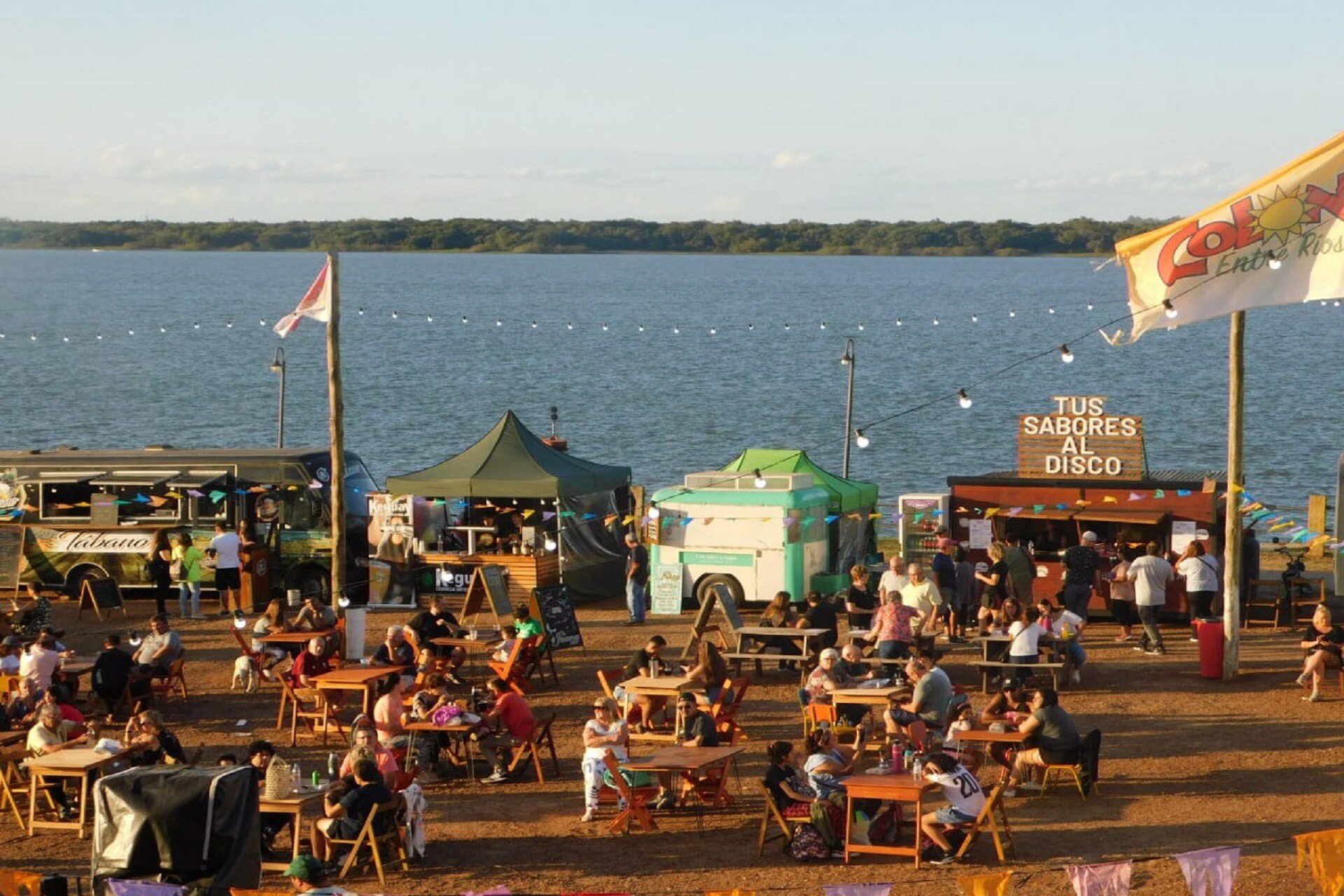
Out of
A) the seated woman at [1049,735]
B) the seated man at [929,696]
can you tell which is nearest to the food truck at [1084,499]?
the seated man at [929,696]

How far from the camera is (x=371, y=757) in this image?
43.1ft

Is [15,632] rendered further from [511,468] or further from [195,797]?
[195,797]

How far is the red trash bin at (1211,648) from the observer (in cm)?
1958

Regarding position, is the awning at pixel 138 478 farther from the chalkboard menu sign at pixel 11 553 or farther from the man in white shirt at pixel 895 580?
the man in white shirt at pixel 895 580

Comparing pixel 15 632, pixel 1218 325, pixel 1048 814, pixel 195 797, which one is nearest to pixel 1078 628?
pixel 1048 814

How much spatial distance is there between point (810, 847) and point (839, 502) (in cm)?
1218

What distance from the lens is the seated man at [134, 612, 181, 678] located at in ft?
61.7

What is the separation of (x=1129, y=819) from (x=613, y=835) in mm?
4098

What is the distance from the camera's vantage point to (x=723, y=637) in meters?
21.5

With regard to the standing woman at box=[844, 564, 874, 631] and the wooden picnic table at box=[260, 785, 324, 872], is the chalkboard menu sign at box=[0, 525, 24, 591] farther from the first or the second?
the wooden picnic table at box=[260, 785, 324, 872]

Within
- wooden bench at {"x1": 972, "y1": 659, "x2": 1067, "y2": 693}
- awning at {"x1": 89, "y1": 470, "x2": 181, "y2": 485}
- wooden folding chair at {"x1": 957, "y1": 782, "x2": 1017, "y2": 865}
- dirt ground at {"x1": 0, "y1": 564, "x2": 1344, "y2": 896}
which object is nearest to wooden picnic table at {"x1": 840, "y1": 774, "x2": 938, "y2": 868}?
dirt ground at {"x1": 0, "y1": 564, "x2": 1344, "y2": 896}

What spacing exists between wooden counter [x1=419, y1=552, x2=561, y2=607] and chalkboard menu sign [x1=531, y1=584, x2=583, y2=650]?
3.41 meters

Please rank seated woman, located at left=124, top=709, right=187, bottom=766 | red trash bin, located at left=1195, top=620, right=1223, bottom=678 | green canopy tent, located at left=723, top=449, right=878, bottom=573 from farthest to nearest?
green canopy tent, located at left=723, top=449, right=878, bottom=573 → red trash bin, located at left=1195, top=620, right=1223, bottom=678 → seated woman, located at left=124, top=709, right=187, bottom=766

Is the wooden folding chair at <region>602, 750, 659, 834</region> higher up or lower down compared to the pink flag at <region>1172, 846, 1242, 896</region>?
lower down
